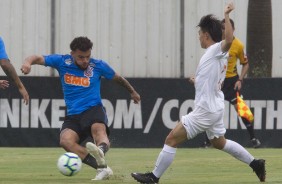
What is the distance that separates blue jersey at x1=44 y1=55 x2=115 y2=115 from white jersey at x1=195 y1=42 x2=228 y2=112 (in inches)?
82.6

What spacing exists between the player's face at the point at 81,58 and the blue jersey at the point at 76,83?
3.0 inches

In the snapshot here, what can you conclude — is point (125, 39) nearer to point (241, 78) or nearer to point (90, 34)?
point (90, 34)

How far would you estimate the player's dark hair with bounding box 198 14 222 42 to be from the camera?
41.0 feet

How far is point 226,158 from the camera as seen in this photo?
1819 centimetres

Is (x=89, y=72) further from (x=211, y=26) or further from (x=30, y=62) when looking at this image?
(x=211, y=26)

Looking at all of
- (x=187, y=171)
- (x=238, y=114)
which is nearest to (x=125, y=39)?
(x=238, y=114)

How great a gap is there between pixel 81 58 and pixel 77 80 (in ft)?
1.10

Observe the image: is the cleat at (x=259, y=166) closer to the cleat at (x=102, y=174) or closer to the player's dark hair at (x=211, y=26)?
the player's dark hair at (x=211, y=26)

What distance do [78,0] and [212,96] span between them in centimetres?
1289

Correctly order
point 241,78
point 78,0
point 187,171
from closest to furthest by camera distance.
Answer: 1. point 187,171
2. point 241,78
3. point 78,0

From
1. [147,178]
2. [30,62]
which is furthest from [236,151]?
[30,62]

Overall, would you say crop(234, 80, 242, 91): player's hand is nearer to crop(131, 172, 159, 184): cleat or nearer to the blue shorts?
the blue shorts

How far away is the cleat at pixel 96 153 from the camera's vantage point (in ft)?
42.6

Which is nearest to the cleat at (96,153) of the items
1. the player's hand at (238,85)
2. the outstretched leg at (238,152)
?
the outstretched leg at (238,152)
